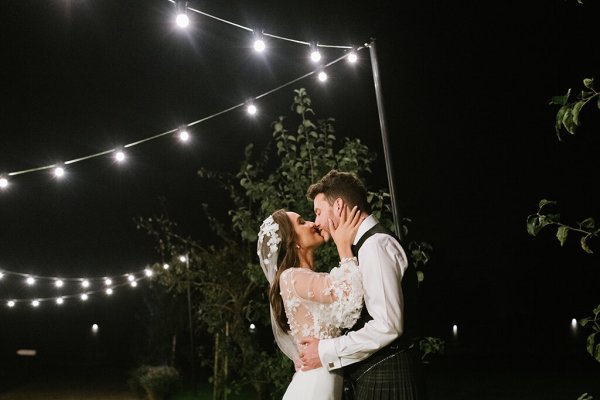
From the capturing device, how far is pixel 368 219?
265 cm

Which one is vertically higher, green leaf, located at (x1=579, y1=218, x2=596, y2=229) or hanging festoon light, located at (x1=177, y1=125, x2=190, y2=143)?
hanging festoon light, located at (x1=177, y1=125, x2=190, y2=143)

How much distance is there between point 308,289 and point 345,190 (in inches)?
21.5

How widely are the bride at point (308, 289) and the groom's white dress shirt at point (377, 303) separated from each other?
0.20 m

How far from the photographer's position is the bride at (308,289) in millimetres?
2711

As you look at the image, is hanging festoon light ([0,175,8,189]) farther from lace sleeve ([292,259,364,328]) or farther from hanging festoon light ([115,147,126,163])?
lace sleeve ([292,259,364,328])

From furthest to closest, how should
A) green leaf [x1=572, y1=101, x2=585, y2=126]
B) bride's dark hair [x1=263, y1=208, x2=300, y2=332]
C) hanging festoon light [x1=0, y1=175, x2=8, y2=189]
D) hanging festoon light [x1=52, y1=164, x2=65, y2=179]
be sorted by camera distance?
hanging festoon light [x1=52, y1=164, x2=65, y2=179], hanging festoon light [x1=0, y1=175, x2=8, y2=189], bride's dark hair [x1=263, y1=208, x2=300, y2=332], green leaf [x1=572, y1=101, x2=585, y2=126]

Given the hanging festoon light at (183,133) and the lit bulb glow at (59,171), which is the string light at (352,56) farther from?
the lit bulb glow at (59,171)

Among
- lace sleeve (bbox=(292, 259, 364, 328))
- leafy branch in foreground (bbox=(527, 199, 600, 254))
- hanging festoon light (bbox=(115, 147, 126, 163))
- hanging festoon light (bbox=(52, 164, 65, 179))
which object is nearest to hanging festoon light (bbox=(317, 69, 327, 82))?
hanging festoon light (bbox=(115, 147, 126, 163))

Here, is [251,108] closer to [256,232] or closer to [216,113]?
[216,113]

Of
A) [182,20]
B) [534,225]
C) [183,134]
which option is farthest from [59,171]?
[534,225]

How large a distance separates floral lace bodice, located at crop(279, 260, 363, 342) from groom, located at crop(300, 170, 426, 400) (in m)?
0.08

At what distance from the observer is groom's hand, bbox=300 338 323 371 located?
2.71 metres

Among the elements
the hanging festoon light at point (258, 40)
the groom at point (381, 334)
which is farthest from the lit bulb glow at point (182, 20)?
the groom at point (381, 334)

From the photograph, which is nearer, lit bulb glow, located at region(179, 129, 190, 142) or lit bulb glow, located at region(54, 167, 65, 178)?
lit bulb glow, located at region(54, 167, 65, 178)
